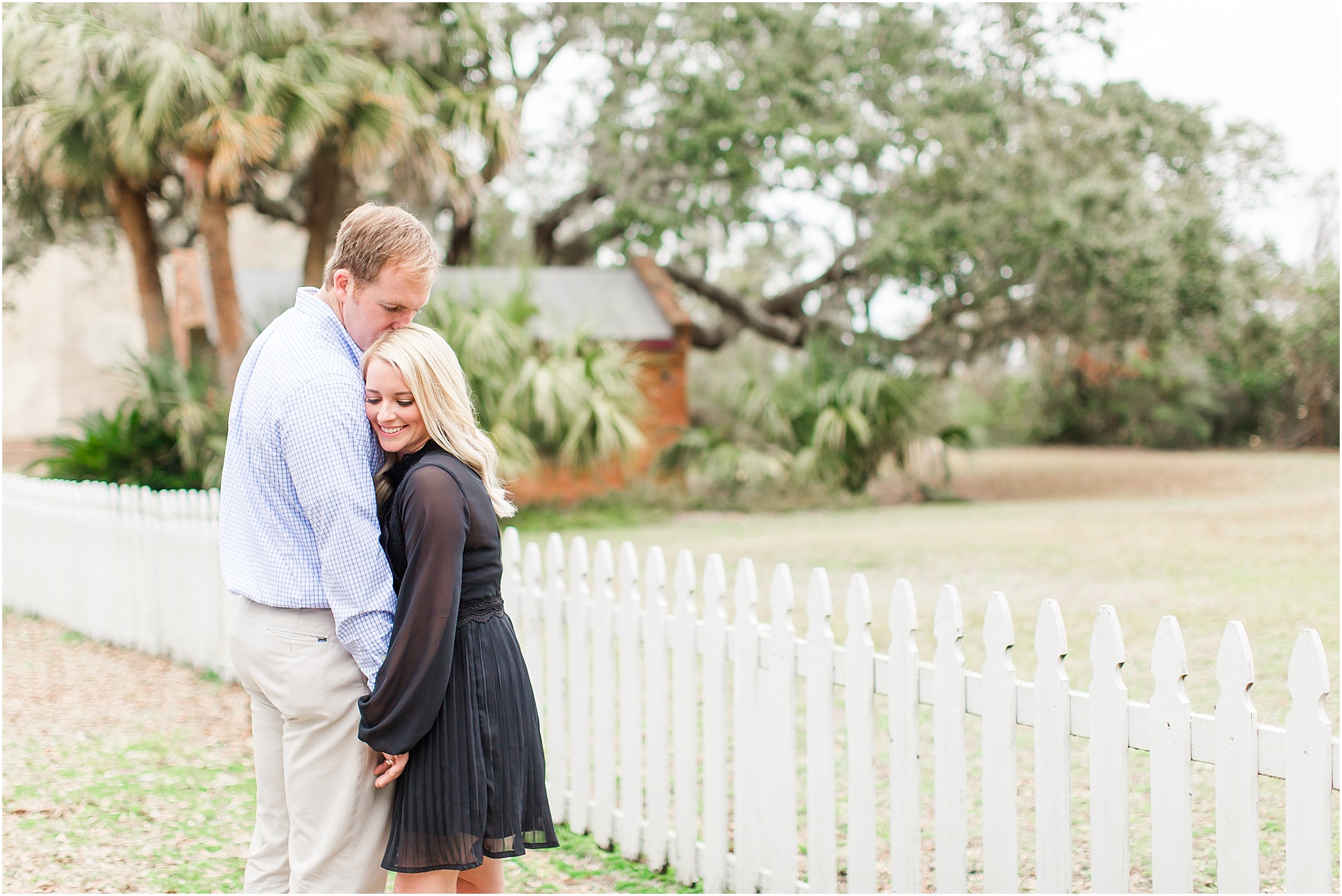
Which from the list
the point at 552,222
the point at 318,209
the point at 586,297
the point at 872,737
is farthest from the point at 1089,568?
the point at 552,222

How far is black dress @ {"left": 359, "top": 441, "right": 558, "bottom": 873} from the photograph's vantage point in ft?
6.95

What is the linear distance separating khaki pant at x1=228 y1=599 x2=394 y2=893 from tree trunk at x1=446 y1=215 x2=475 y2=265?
16815 mm

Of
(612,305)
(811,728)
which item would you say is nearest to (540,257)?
(612,305)

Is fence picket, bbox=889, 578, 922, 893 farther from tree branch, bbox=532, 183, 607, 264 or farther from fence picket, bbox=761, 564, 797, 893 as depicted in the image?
tree branch, bbox=532, 183, 607, 264

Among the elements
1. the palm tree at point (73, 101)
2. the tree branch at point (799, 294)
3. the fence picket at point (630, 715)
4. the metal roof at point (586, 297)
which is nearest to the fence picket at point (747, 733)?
the fence picket at point (630, 715)

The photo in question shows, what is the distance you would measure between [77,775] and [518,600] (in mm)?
2119

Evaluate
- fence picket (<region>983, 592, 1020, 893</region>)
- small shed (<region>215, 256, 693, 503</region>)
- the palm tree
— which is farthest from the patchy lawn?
small shed (<region>215, 256, 693, 503</region>)

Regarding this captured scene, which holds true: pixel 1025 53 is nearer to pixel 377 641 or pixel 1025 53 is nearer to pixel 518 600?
pixel 518 600

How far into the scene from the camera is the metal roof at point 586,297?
47.8ft

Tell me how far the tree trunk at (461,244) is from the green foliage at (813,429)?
576 centimetres

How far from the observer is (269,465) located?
Answer: 87.2 inches

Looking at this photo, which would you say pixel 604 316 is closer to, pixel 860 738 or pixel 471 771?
pixel 860 738

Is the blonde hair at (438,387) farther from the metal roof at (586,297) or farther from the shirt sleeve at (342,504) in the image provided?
the metal roof at (586,297)

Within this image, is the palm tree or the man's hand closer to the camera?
the man's hand
